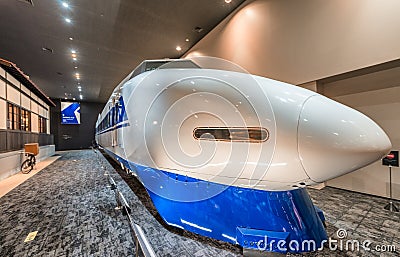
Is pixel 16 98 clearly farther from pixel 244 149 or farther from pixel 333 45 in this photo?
pixel 333 45

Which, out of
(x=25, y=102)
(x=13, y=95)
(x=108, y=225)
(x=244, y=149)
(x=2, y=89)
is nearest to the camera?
(x=244, y=149)

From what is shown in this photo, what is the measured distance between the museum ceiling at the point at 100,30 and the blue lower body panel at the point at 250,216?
4.72 m

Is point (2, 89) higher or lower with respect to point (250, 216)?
higher

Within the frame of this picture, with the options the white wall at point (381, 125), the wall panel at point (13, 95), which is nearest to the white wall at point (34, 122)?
the wall panel at point (13, 95)

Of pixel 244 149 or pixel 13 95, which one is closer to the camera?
pixel 244 149

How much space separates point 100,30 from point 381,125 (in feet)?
23.1

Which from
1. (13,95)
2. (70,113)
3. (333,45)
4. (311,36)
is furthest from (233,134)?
(70,113)

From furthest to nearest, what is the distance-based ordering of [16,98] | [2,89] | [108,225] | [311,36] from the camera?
1. [16,98]
2. [2,89]
3. [311,36]
4. [108,225]

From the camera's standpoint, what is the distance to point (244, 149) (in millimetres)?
1242

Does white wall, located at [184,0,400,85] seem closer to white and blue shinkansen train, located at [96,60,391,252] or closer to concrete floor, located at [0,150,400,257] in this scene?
concrete floor, located at [0,150,400,257]

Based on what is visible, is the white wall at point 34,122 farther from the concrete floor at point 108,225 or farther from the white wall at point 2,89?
the concrete floor at point 108,225

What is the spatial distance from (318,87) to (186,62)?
297 centimetres

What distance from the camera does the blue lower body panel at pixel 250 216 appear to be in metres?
1.29

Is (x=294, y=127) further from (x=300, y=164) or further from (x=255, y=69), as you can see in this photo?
(x=255, y=69)
